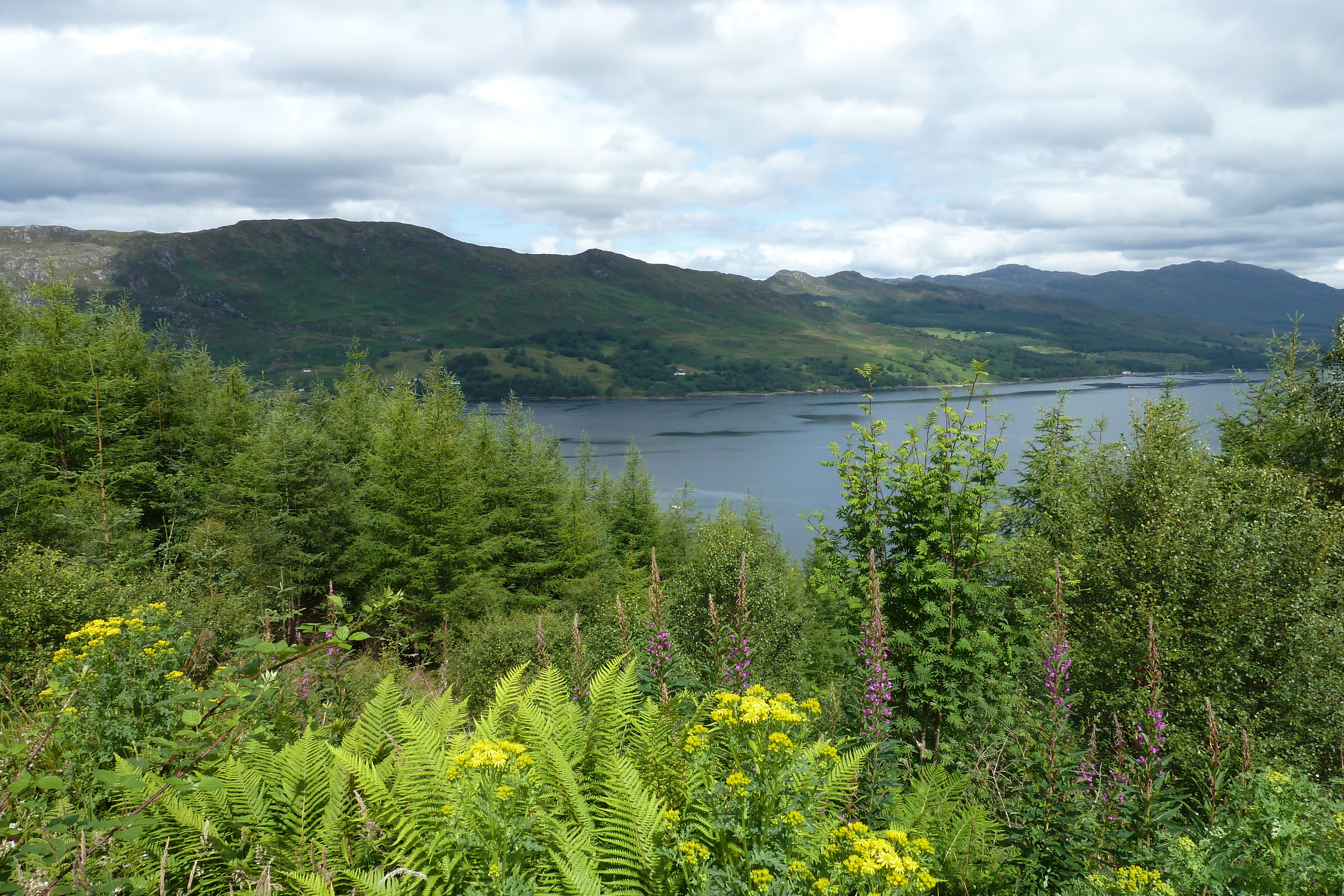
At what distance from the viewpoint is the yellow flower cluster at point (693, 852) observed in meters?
2.05

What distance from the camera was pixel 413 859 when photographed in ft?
7.18

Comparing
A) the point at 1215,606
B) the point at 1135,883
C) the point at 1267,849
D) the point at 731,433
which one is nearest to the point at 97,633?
the point at 1135,883

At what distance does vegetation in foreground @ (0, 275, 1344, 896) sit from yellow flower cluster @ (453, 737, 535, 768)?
0.08ft

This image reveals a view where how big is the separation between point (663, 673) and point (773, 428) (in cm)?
12728

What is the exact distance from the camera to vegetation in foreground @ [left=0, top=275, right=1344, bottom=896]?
7.35 feet

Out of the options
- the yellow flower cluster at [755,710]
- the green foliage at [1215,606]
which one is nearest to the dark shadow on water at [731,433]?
the green foliage at [1215,606]

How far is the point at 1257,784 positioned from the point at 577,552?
31662 millimetres

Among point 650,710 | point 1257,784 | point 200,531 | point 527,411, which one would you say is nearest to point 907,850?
point 650,710

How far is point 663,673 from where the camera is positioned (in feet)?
13.9

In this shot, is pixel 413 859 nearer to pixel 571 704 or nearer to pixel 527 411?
pixel 571 704

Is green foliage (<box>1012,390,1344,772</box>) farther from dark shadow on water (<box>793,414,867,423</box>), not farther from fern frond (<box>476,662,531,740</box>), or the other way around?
dark shadow on water (<box>793,414,867,423</box>)

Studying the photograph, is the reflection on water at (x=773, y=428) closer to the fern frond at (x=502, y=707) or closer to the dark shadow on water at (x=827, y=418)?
the dark shadow on water at (x=827, y=418)

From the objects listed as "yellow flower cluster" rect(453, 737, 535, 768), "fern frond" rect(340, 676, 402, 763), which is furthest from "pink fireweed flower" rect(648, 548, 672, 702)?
"yellow flower cluster" rect(453, 737, 535, 768)

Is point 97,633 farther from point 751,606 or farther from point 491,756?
point 751,606
